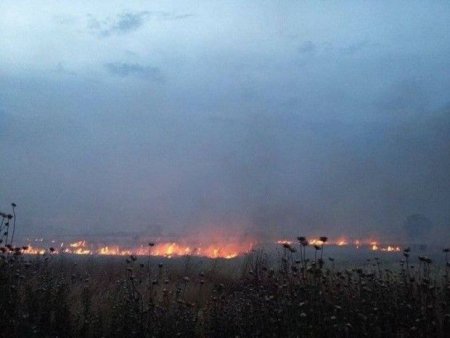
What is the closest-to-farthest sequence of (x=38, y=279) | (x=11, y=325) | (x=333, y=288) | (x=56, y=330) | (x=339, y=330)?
(x=339, y=330) < (x=11, y=325) < (x=56, y=330) < (x=333, y=288) < (x=38, y=279)

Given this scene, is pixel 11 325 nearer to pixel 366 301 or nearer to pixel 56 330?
pixel 56 330

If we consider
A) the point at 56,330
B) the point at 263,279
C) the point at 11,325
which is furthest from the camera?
the point at 263,279

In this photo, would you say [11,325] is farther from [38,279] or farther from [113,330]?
[38,279]

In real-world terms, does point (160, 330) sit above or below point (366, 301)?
below

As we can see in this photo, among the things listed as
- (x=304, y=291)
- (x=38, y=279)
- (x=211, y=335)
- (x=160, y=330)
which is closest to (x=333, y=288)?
(x=304, y=291)

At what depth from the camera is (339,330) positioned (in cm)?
627

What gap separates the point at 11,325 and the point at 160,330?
6.98ft

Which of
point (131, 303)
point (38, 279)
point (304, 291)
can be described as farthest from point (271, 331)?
point (38, 279)

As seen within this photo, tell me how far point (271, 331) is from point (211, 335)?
117 cm

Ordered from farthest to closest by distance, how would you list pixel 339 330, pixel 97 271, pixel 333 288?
pixel 97 271 < pixel 333 288 < pixel 339 330

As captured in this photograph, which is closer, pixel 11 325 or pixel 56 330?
pixel 11 325

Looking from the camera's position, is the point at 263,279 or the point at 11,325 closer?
the point at 11,325

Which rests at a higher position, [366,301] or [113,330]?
[366,301]

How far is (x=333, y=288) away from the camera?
909 cm
